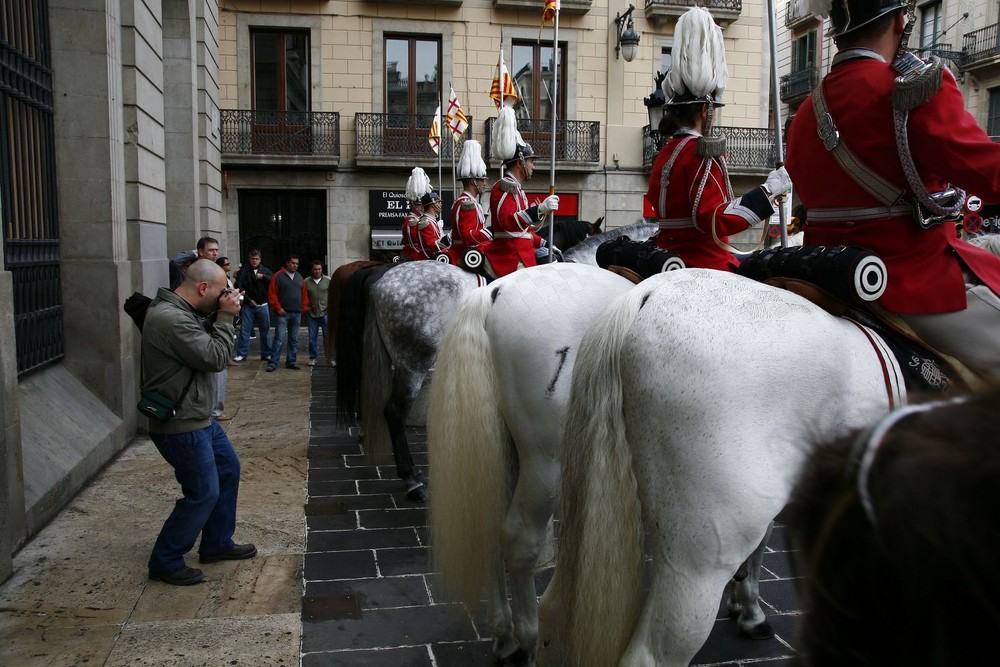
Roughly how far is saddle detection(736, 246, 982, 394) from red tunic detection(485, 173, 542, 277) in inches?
181

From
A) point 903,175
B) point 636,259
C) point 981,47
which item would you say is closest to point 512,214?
point 636,259

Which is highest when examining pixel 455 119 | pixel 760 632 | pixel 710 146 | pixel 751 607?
pixel 455 119

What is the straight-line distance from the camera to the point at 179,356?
14.3ft

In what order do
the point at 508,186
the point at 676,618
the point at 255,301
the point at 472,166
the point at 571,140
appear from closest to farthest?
the point at 676,618 < the point at 508,186 < the point at 472,166 < the point at 255,301 < the point at 571,140

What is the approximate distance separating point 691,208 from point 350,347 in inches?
153

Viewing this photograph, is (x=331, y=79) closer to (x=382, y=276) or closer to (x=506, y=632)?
(x=382, y=276)

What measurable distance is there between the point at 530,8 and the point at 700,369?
21.6 meters

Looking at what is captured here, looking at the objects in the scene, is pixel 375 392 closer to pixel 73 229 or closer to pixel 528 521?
pixel 73 229

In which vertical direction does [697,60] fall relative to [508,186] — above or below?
above

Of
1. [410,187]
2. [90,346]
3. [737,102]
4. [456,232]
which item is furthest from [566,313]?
[737,102]

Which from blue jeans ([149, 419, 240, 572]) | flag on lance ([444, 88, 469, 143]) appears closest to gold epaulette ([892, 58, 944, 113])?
blue jeans ([149, 419, 240, 572])

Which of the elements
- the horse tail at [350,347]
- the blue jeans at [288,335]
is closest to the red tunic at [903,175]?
the horse tail at [350,347]

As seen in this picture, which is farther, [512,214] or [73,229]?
[512,214]

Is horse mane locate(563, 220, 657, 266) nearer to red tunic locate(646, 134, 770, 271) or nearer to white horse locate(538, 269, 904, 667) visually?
red tunic locate(646, 134, 770, 271)
